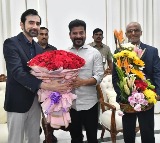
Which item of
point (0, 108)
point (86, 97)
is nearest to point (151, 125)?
point (86, 97)

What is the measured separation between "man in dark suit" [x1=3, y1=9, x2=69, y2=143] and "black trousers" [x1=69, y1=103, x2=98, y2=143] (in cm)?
42

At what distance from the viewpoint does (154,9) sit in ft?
16.9

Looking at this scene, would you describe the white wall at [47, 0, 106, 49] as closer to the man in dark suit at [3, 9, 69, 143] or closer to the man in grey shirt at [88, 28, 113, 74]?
the man in grey shirt at [88, 28, 113, 74]

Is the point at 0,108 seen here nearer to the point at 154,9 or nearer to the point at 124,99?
the point at 124,99

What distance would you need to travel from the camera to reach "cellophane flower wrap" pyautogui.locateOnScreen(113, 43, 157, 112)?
88.6 inches

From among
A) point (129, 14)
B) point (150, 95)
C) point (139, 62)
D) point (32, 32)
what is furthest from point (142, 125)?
point (129, 14)

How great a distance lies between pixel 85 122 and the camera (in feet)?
8.55

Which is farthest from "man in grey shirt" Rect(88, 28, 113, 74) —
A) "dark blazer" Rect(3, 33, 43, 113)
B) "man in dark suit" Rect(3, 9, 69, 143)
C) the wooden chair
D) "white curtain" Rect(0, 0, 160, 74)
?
→ "dark blazer" Rect(3, 33, 43, 113)

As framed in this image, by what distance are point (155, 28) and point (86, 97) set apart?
3376 millimetres

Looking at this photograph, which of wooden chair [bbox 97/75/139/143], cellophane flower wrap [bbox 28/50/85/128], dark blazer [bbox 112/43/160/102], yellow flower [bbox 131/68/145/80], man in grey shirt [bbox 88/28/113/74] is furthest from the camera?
man in grey shirt [bbox 88/28/113/74]

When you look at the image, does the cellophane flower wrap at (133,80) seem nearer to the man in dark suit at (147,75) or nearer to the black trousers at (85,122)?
the man in dark suit at (147,75)

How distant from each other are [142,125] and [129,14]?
125 inches

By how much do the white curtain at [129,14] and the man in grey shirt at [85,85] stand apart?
2.64 meters

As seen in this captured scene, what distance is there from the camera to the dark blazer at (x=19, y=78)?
6.82ft
